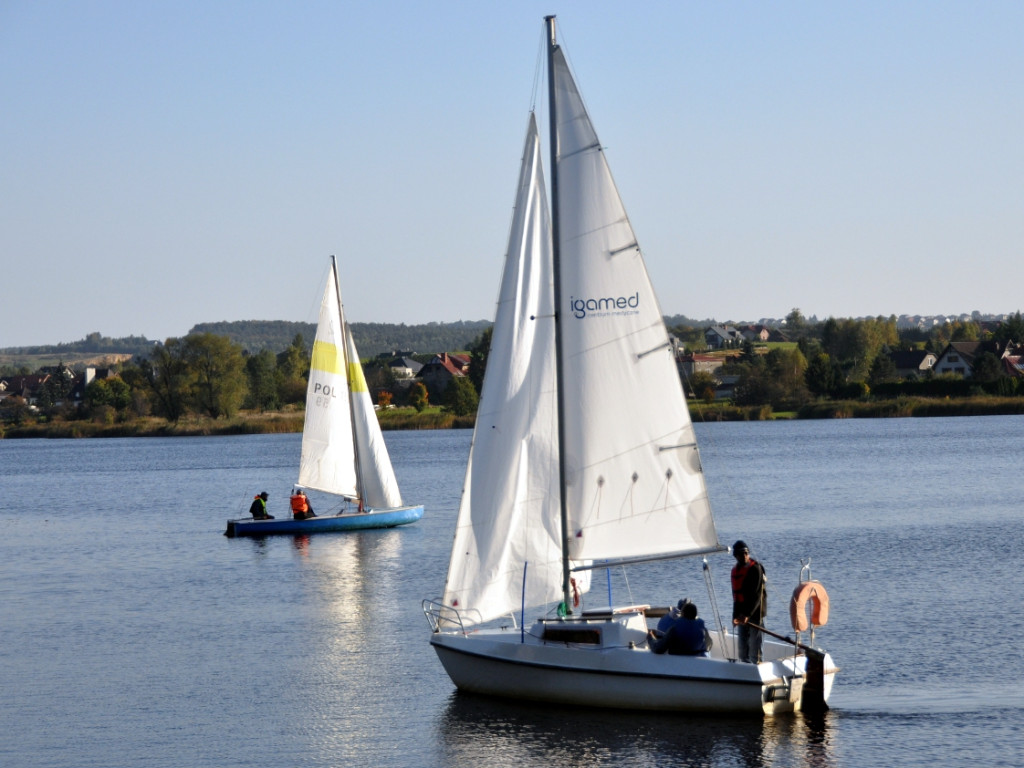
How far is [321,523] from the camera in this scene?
43406mm

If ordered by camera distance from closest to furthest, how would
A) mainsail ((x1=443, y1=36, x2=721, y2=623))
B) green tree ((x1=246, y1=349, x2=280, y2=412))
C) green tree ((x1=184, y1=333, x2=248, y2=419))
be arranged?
mainsail ((x1=443, y1=36, x2=721, y2=623)), green tree ((x1=184, y1=333, x2=248, y2=419)), green tree ((x1=246, y1=349, x2=280, y2=412))

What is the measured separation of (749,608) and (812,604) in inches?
48.0

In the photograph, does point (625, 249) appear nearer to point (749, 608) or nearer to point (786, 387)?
point (749, 608)

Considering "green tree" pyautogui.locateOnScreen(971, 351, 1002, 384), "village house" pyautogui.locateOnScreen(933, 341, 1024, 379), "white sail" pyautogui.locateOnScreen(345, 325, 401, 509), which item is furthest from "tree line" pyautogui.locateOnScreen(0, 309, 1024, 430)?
"white sail" pyautogui.locateOnScreen(345, 325, 401, 509)

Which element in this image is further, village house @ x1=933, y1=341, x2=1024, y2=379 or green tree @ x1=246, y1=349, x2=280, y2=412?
village house @ x1=933, y1=341, x2=1024, y2=379

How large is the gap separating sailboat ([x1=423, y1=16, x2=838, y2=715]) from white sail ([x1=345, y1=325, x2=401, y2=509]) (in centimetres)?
2422

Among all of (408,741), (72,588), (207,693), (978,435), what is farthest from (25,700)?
(978,435)

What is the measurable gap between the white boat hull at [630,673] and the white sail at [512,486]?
675 mm

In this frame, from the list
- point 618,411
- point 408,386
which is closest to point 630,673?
point 618,411

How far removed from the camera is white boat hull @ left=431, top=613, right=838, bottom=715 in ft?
59.5

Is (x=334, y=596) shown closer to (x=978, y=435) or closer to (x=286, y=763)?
(x=286, y=763)

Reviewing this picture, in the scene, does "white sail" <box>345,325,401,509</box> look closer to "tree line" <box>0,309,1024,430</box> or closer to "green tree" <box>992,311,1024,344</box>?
"tree line" <box>0,309,1024,430</box>

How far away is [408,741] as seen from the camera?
18609 mm

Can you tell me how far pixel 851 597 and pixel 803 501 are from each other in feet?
72.3
